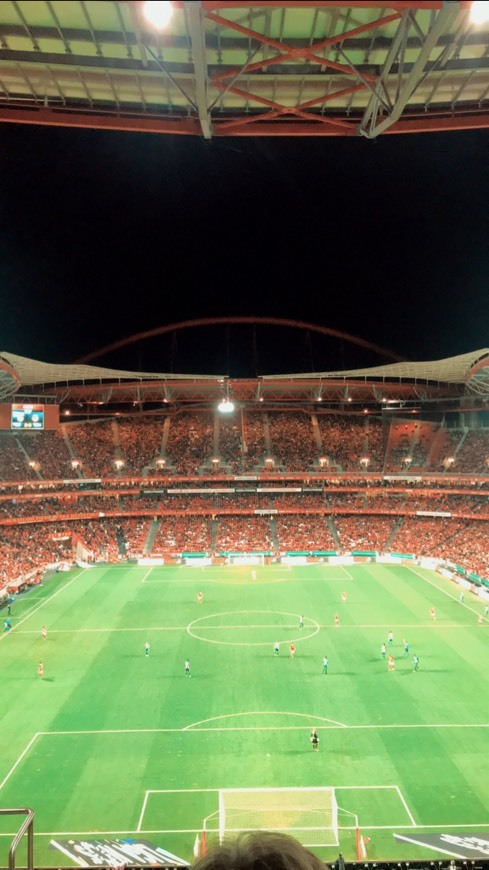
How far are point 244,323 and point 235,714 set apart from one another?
58.7m

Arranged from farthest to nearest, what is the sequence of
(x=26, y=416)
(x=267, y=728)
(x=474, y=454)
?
(x=474, y=454) → (x=26, y=416) → (x=267, y=728)

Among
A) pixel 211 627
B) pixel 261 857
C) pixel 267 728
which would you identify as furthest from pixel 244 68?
pixel 211 627

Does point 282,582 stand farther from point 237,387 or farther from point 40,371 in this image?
point 40,371

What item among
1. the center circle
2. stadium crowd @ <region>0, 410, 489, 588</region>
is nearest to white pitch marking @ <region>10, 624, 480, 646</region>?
the center circle

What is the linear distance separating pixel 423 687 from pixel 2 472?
149 ft

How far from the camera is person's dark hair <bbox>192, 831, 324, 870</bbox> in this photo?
6.49 feet

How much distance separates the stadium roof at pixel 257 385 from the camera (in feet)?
169

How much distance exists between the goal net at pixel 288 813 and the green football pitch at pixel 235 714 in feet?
2.34

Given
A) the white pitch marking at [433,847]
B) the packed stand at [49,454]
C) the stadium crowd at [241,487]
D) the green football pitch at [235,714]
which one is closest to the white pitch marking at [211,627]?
the green football pitch at [235,714]

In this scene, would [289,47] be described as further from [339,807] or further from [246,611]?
[246,611]

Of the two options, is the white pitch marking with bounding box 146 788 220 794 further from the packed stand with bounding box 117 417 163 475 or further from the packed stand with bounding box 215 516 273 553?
the packed stand with bounding box 117 417 163 475

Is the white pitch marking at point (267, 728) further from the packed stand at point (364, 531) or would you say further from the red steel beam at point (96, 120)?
the packed stand at point (364, 531)

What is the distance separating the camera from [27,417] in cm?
5641

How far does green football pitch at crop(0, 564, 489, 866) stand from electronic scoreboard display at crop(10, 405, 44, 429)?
16160 mm
